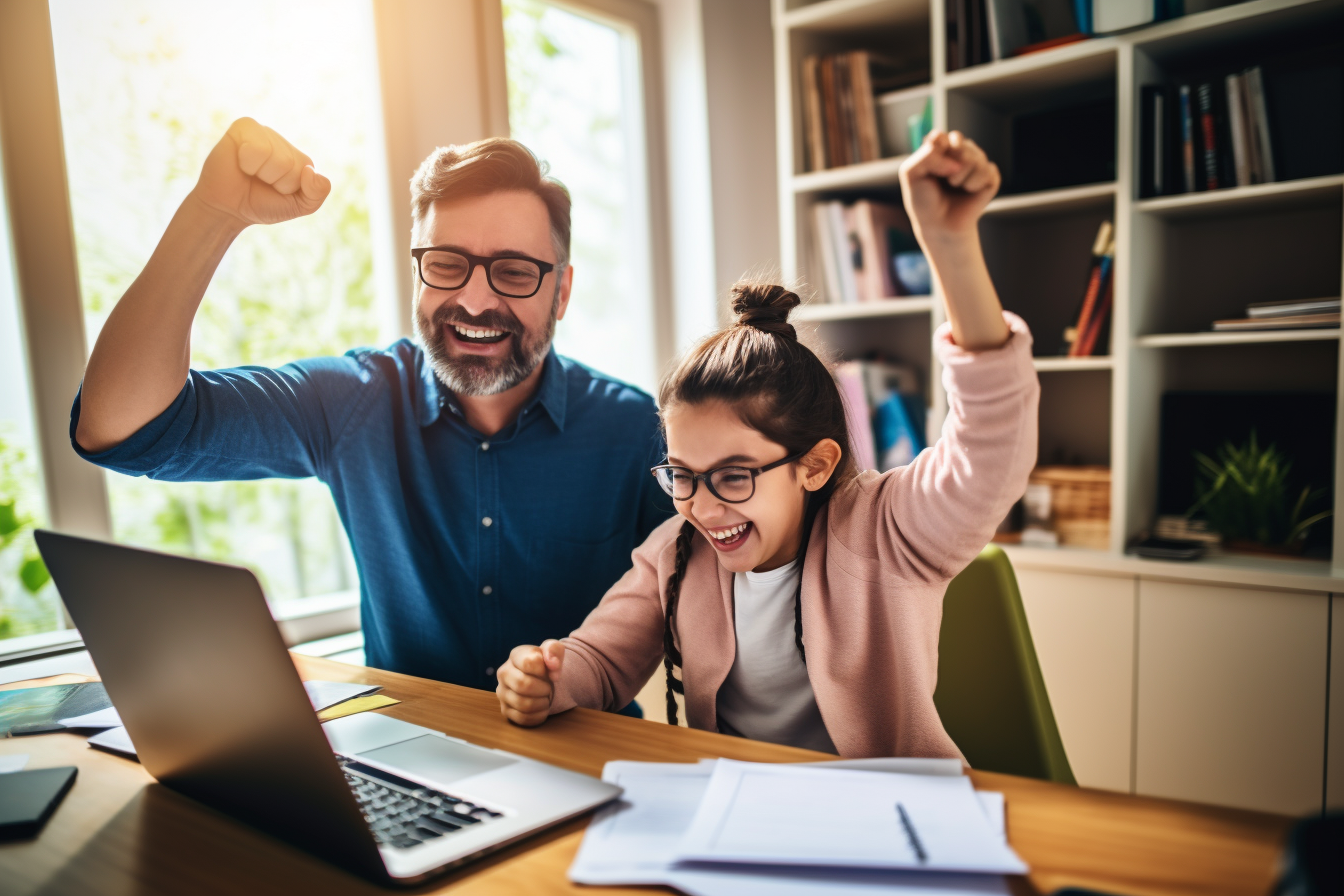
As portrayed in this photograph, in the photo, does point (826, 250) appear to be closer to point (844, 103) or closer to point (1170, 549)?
point (844, 103)

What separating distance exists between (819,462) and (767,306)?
225 mm

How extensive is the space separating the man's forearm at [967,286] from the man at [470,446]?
73 cm

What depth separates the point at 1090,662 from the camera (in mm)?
2031

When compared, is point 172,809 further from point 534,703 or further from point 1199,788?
point 1199,788

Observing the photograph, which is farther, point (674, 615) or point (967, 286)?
point (674, 615)

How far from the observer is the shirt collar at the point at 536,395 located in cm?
Answer: 147

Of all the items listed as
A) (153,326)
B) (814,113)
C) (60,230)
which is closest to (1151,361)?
(814,113)

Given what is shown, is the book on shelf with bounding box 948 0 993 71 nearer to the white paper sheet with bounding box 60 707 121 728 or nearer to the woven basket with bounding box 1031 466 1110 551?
the woven basket with bounding box 1031 466 1110 551

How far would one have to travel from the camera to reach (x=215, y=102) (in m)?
1.93

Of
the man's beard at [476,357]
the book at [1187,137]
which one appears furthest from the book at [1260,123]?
the man's beard at [476,357]

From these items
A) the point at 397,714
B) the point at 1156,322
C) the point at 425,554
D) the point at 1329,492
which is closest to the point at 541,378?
the point at 425,554

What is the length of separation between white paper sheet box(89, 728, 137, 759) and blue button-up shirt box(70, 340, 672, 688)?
453mm

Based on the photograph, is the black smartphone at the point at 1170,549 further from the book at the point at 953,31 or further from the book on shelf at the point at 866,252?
the book at the point at 953,31

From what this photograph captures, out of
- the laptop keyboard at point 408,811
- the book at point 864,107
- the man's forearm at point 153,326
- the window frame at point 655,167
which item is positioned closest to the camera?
the laptop keyboard at point 408,811
